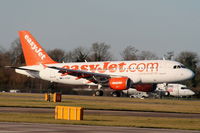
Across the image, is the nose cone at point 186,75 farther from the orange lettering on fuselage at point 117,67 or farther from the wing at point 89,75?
the wing at point 89,75

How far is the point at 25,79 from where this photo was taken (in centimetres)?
10775

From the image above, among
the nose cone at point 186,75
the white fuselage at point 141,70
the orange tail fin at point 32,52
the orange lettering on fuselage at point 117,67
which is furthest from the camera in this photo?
the orange tail fin at point 32,52

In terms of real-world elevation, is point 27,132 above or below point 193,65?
below

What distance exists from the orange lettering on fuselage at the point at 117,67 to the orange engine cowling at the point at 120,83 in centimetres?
246

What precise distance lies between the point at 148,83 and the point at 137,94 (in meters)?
18.4

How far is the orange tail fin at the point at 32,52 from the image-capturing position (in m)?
86.4

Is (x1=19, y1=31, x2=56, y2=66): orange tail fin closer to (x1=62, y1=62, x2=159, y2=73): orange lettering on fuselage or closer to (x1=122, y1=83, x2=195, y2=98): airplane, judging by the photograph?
(x1=62, y1=62, x2=159, y2=73): orange lettering on fuselage

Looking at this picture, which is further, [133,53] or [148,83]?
[133,53]

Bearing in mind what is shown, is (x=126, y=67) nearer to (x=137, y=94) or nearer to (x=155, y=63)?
(x=155, y=63)

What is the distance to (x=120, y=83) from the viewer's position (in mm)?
72188

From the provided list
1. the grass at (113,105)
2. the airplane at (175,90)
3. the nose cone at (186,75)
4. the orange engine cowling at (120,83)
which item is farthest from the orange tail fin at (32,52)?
the grass at (113,105)

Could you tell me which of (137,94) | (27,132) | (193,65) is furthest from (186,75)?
(193,65)

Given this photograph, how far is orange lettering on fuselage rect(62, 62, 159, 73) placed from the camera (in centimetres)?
7275

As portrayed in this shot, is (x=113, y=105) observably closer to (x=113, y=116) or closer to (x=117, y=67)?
(x=113, y=116)
